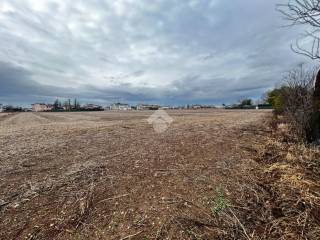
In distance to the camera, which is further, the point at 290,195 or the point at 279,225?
the point at 290,195

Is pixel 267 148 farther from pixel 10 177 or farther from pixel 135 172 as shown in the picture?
pixel 10 177

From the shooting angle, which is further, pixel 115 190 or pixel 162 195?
pixel 115 190

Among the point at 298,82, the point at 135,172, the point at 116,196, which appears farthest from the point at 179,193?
the point at 298,82

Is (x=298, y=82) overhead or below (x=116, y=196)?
overhead

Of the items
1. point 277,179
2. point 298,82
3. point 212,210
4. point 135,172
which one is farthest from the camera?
point 298,82

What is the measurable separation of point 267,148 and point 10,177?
6.55 m

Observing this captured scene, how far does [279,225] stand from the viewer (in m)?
3.27

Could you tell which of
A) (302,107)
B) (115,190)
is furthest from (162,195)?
(302,107)

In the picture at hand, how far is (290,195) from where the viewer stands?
13.3 feet

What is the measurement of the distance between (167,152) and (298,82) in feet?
21.8

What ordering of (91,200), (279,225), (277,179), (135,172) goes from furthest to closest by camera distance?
(135,172) < (277,179) < (91,200) < (279,225)

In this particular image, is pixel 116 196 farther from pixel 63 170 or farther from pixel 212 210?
pixel 63 170

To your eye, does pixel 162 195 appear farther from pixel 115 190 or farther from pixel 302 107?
pixel 302 107

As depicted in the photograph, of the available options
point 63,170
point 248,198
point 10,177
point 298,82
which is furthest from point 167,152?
point 298,82
